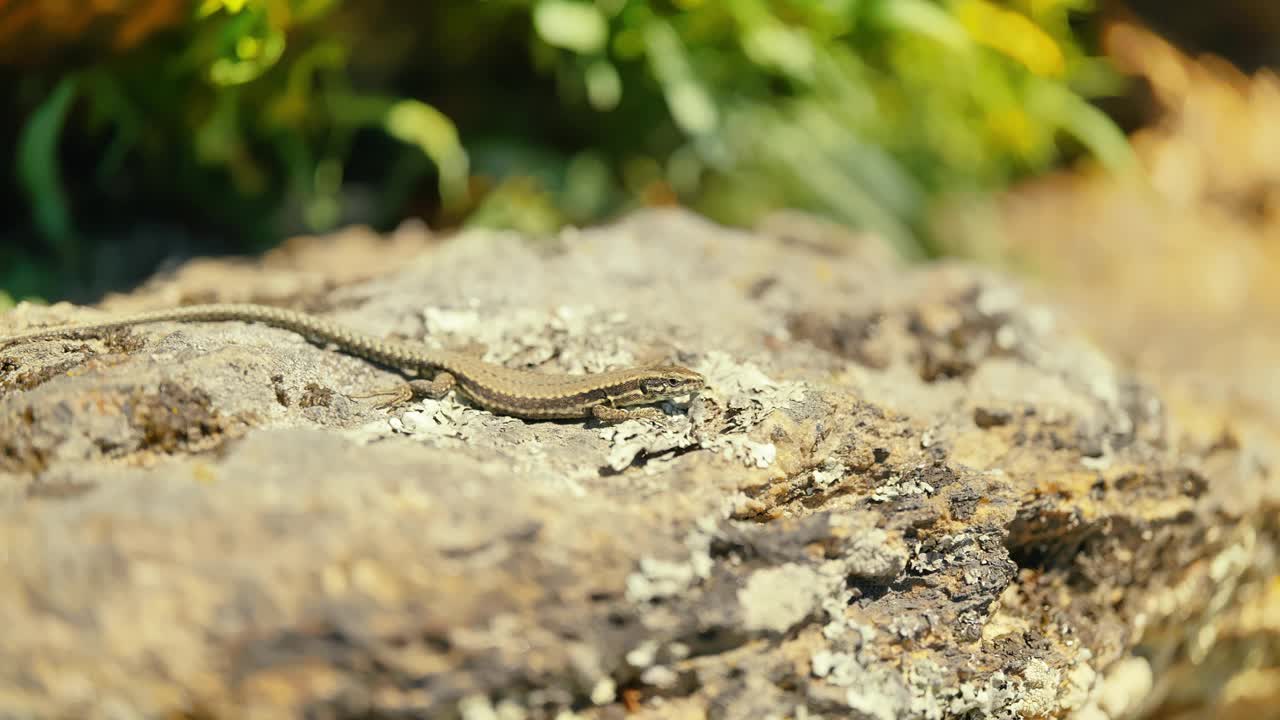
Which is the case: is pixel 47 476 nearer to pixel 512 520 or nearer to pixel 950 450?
pixel 512 520

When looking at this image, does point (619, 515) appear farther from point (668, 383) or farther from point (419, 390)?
point (419, 390)

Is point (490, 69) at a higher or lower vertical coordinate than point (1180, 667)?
higher

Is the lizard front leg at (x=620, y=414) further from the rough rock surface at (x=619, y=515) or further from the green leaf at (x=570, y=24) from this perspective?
the green leaf at (x=570, y=24)

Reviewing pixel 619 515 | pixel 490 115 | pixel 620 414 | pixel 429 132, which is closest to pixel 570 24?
pixel 429 132

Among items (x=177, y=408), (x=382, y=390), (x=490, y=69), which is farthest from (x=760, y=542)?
(x=490, y=69)

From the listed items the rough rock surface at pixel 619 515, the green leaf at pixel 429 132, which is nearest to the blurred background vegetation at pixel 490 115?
the green leaf at pixel 429 132

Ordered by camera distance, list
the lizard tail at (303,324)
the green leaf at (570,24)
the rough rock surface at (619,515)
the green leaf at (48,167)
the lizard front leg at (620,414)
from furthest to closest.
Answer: the green leaf at (570,24), the green leaf at (48,167), the lizard tail at (303,324), the lizard front leg at (620,414), the rough rock surface at (619,515)
